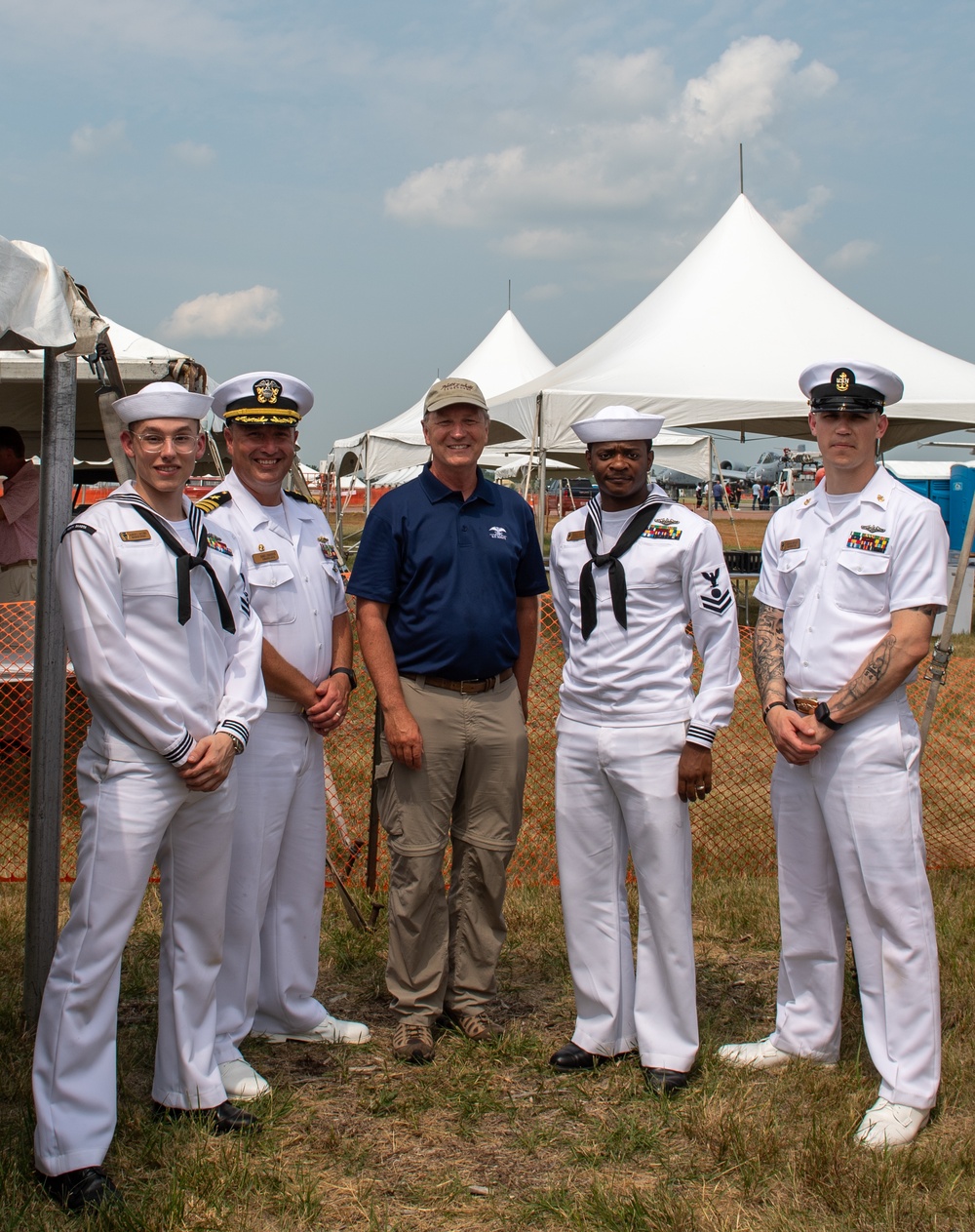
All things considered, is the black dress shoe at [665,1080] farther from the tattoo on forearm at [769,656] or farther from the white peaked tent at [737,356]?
the white peaked tent at [737,356]

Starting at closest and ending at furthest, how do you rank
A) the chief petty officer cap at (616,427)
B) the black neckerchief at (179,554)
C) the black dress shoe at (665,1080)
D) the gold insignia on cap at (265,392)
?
the black neckerchief at (179,554) → the black dress shoe at (665,1080) → the chief petty officer cap at (616,427) → the gold insignia on cap at (265,392)

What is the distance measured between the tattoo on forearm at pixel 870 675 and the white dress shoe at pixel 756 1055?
1.26 meters

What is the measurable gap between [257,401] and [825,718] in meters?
2.11

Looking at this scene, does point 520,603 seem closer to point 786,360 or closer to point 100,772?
point 100,772

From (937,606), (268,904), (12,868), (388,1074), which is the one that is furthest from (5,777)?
(937,606)

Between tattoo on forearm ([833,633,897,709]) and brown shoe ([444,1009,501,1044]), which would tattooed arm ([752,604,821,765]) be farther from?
brown shoe ([444,1009,501,1044])

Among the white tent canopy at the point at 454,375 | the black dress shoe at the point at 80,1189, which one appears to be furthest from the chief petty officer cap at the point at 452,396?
the white tent canopy at the point at 454,375

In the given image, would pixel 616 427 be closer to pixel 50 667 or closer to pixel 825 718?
pixel 825 718

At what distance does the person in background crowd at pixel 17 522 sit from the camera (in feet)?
23.8

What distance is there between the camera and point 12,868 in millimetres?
5809

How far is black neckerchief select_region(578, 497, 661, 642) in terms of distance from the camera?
3668 mm

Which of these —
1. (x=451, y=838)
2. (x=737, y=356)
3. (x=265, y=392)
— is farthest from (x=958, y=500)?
(x=265, y=392)

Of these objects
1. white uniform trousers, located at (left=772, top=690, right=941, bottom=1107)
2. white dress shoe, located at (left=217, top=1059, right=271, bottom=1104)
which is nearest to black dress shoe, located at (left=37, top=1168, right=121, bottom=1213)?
white dress shoe, located at (left=217, top=1059, right=271, bottom=1104)

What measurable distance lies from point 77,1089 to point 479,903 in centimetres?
151
